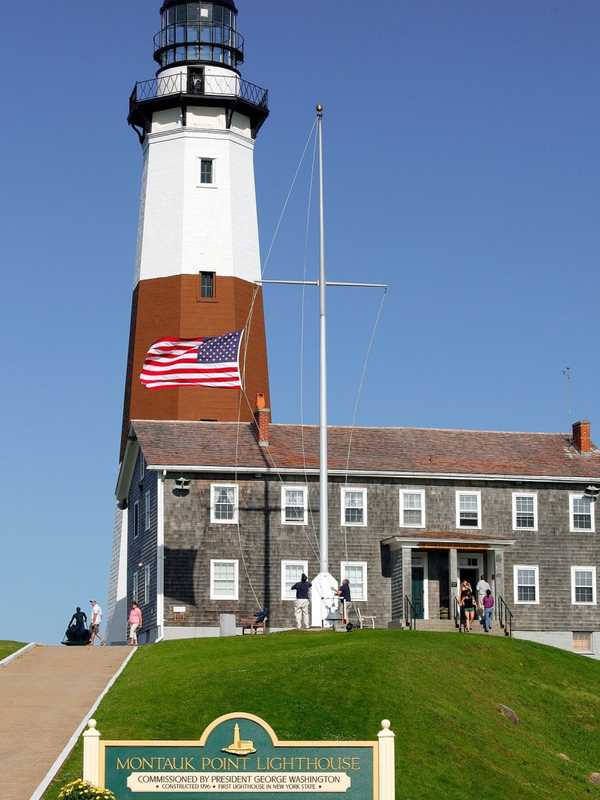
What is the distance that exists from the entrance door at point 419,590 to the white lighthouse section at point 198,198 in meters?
15.4

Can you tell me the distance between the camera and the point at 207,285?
61.8 meters

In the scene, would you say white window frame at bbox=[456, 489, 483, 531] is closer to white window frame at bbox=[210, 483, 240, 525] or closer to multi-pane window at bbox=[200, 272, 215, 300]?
white window frame at bbox=[210, 483, 240, 525]

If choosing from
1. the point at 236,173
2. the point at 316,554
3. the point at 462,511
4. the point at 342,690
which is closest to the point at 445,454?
the point at 462,511

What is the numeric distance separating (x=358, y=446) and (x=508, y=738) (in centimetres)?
2265

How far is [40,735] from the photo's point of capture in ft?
96.8

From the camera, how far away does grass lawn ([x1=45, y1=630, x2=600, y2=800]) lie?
96.6ft

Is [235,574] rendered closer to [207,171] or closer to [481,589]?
[481,589]

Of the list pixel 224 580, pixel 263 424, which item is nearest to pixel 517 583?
pixel 224 580

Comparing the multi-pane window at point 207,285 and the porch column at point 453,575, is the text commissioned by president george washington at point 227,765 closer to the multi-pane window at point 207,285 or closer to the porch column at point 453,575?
the porch column at point 453,575

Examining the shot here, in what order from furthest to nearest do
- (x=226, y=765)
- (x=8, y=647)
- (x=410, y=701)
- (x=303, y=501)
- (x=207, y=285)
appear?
(x=207, y=285)
(x=303, y=501)
(x=8, y=647)
(x=410, y=701)
(x=226, y=765)

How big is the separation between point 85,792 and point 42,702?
13.6 meters

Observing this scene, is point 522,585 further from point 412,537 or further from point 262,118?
point 262,118

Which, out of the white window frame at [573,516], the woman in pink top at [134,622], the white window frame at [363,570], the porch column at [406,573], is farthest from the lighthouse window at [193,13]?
the woman in pink top at [134,622]

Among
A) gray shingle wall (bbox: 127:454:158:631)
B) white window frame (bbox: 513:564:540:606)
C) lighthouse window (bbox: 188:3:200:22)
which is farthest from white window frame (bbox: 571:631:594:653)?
lighthouse window (bbox: 188:3:200:22)
